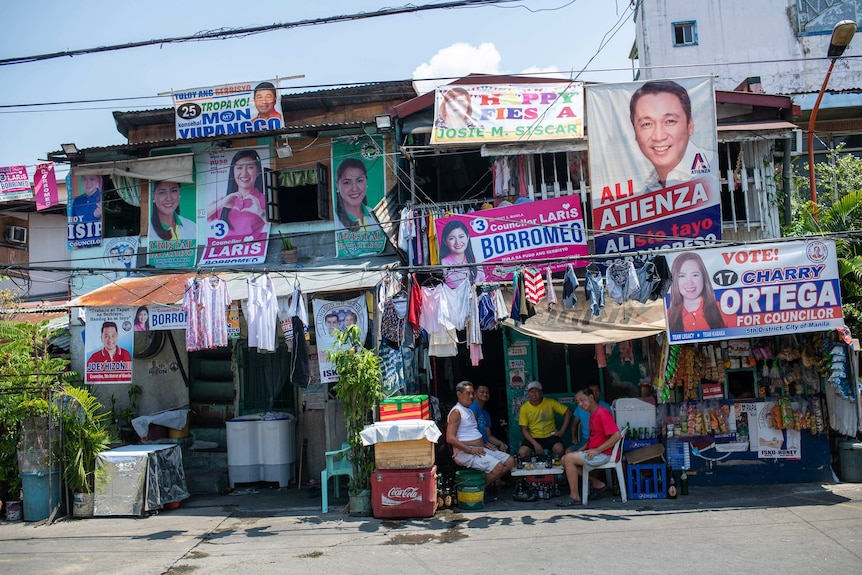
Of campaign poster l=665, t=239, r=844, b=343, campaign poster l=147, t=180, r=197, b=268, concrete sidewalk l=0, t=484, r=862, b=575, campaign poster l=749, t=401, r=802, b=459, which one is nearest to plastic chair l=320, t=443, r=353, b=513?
concrete sidewalk l=0, t=484, r=862, b=575

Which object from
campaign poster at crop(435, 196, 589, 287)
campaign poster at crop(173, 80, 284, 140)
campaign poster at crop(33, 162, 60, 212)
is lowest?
campaign poster at crop(435, 196, 589, 287)

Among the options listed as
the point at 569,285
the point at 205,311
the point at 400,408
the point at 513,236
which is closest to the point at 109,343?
the point at 205,311

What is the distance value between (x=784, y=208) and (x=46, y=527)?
13.2 meters

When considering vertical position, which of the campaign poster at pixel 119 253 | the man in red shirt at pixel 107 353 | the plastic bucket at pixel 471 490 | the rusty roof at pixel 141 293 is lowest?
the plastic bucket at pixel 471 490

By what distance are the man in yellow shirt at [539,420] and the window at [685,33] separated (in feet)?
47.8

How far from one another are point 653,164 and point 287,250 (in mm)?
7029

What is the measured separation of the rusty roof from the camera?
38.9 feet

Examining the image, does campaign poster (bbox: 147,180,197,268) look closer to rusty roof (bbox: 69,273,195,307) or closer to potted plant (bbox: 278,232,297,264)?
rusty roof (bbox: 69,273,195,307)

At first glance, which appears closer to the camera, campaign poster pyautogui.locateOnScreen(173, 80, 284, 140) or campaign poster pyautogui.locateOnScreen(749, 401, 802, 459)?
campaign poster pyautogui.locateOnScreen(749, 401, 802, 459)

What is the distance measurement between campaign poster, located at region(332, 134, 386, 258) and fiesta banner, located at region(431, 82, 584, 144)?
199 centimetres

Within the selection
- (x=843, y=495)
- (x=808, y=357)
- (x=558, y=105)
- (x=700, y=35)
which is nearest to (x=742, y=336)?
(x=808, y=357)

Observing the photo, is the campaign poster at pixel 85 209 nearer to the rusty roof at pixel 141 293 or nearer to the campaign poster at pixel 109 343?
the rusty roof at pixel 141 293

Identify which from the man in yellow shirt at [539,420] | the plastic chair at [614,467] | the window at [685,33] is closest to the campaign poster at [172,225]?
the man in yellow shirt at [539,420]

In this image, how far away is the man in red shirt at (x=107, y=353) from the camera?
11969 millimetres
